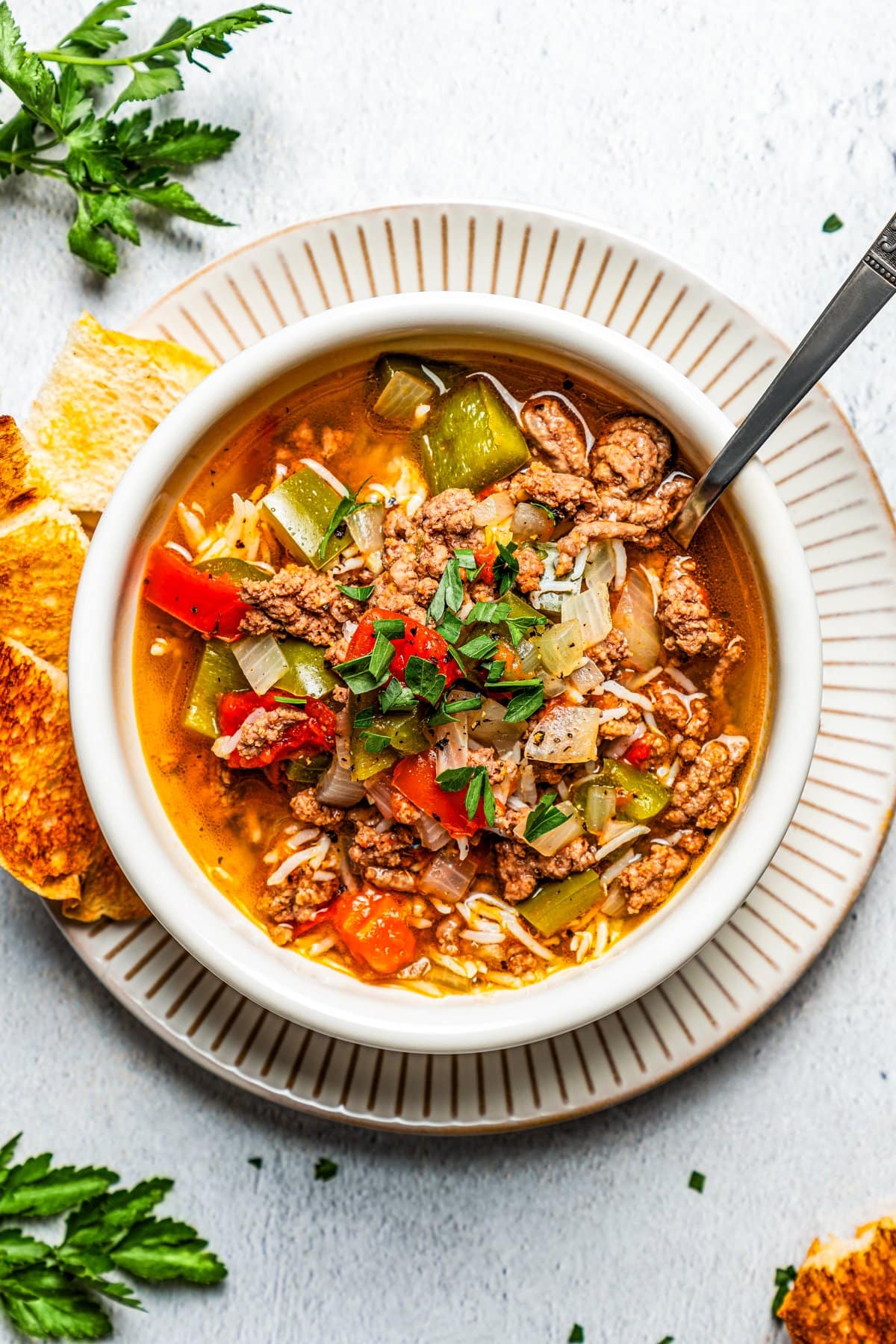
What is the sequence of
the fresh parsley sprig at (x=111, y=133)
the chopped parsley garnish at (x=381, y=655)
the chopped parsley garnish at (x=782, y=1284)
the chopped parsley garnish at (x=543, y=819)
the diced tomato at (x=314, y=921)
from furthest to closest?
the chopped parsley garnish at (x=782, y=1284)
the fresh parsley sprig at (x=111, y=133)
the diced tomato at (x=314, y=921)
the chopped parsley garnish at (x=543, y=819)
the chopped parsley garnish at (x=381, y=655)

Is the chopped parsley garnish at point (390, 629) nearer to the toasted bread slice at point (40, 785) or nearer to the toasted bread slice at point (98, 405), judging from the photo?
the toasted bread slice at point (98, 405)

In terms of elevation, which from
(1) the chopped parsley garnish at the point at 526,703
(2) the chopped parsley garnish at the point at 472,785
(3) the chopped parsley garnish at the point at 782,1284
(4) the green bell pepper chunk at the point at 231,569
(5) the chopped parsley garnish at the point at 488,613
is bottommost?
(3) the chopped parsley garnish at the point at 782,1284

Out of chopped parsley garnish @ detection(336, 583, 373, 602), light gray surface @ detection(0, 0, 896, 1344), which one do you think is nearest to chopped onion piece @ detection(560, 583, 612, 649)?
chopped parsley garnish @ detection(336, 583, 373, 602)

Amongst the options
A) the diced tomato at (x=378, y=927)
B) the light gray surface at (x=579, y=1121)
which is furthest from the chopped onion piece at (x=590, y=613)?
the light gray surface at (x=579, y=1121)

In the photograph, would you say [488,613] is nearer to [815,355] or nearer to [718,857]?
[718,857]

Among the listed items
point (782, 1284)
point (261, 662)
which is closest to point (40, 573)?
point (261, 662)
